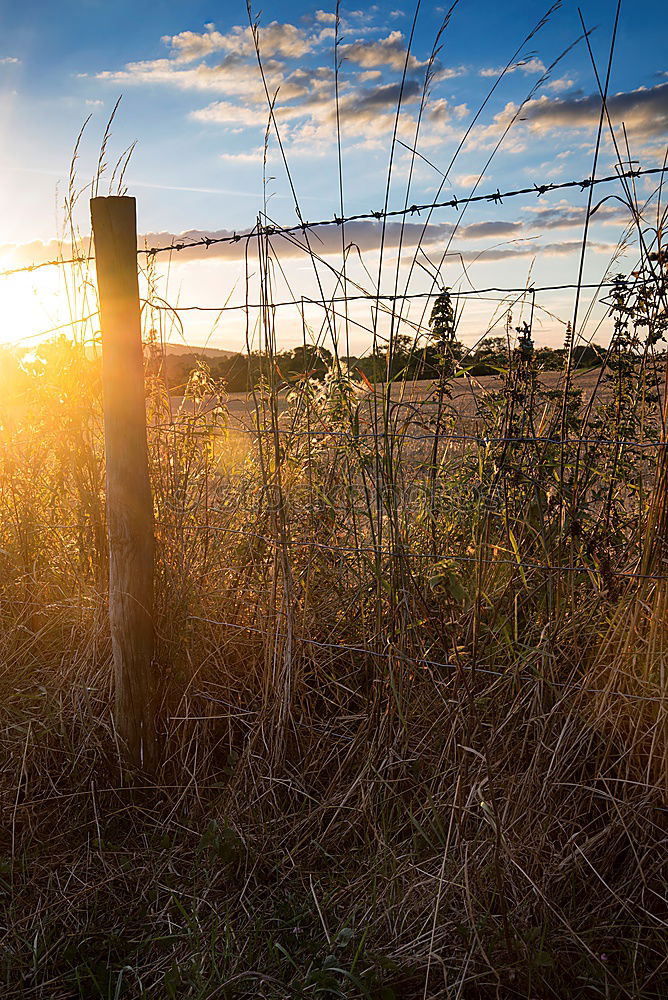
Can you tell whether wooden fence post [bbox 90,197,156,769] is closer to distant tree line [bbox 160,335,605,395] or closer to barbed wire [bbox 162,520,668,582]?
barbed wire [bbox 162,520,668,582]

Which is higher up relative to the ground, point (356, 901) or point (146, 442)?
point (146, 442)

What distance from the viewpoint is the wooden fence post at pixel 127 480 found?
2.86 meters

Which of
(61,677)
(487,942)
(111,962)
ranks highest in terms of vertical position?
(61,677)

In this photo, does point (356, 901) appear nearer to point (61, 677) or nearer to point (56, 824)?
point (56, 824)

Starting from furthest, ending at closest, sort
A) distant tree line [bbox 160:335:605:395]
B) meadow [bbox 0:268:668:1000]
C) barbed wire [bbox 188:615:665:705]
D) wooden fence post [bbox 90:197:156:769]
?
wooden fence post [bbox 90:197:156:769]
distant tree line [bbox 160:335:605:395]
barbed wire [bbox 188:615:665:705]
meadow [bbox 0:268:668:1000]

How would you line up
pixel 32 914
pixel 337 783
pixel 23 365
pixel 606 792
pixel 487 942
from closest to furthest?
pixel 487 942, pixel 606 792, pixel 32 914, pixel 337 783, pixel 23 365

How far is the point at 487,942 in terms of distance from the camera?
2064 mm

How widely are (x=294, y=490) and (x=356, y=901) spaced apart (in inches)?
53.8

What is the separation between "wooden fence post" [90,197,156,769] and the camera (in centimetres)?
286

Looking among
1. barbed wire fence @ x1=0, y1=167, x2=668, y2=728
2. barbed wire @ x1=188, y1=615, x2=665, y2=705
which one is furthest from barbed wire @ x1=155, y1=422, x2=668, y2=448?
barbed wire @ x1=188, y1=615, x2=665, y2=705

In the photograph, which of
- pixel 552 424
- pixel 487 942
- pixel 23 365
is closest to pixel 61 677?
pixel 23 365

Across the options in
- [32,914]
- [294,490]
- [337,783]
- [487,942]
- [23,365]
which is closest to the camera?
[487,942]

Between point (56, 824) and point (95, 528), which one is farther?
point (95, 528)

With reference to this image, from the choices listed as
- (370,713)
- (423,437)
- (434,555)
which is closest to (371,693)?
(370,713)
